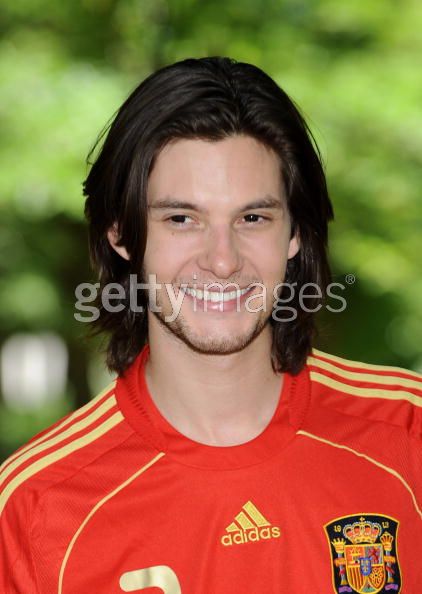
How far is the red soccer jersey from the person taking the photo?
262 centimetres

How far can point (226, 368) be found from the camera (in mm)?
2875

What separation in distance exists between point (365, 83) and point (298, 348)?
9.94 ft

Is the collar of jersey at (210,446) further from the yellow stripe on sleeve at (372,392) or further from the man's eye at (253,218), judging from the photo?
the man's eye at (253,218)

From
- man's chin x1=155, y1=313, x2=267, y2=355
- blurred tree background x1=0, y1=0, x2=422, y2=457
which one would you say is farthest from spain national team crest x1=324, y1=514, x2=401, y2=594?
blurred tree background x1=0, y1=0, x2=422, y2=457

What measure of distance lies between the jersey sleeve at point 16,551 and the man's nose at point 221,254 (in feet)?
2.63

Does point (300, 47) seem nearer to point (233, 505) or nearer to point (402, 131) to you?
point (402, 131)

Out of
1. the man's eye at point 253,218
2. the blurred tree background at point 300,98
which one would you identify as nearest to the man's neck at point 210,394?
the man's eye at point 253,218

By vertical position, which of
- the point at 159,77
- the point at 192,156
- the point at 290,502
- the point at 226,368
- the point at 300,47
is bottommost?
the point at 290,502

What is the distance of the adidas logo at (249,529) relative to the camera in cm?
265

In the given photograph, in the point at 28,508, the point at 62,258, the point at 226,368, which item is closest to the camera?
the point at 28,508

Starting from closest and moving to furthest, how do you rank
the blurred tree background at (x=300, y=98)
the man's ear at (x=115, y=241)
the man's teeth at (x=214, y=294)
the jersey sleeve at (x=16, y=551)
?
the jersey sleeve at (x=16, y=551) → the man's teeth at (x=214, y=294) → the man's ear at (x=115, y=241) → the blurred tree background at (x=300, y=98)

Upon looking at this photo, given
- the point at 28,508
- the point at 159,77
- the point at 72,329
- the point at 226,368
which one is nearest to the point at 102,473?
the point at 28,508

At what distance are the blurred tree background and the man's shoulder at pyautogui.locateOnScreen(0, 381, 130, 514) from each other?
2946 mm

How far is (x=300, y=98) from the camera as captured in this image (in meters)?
5.63
